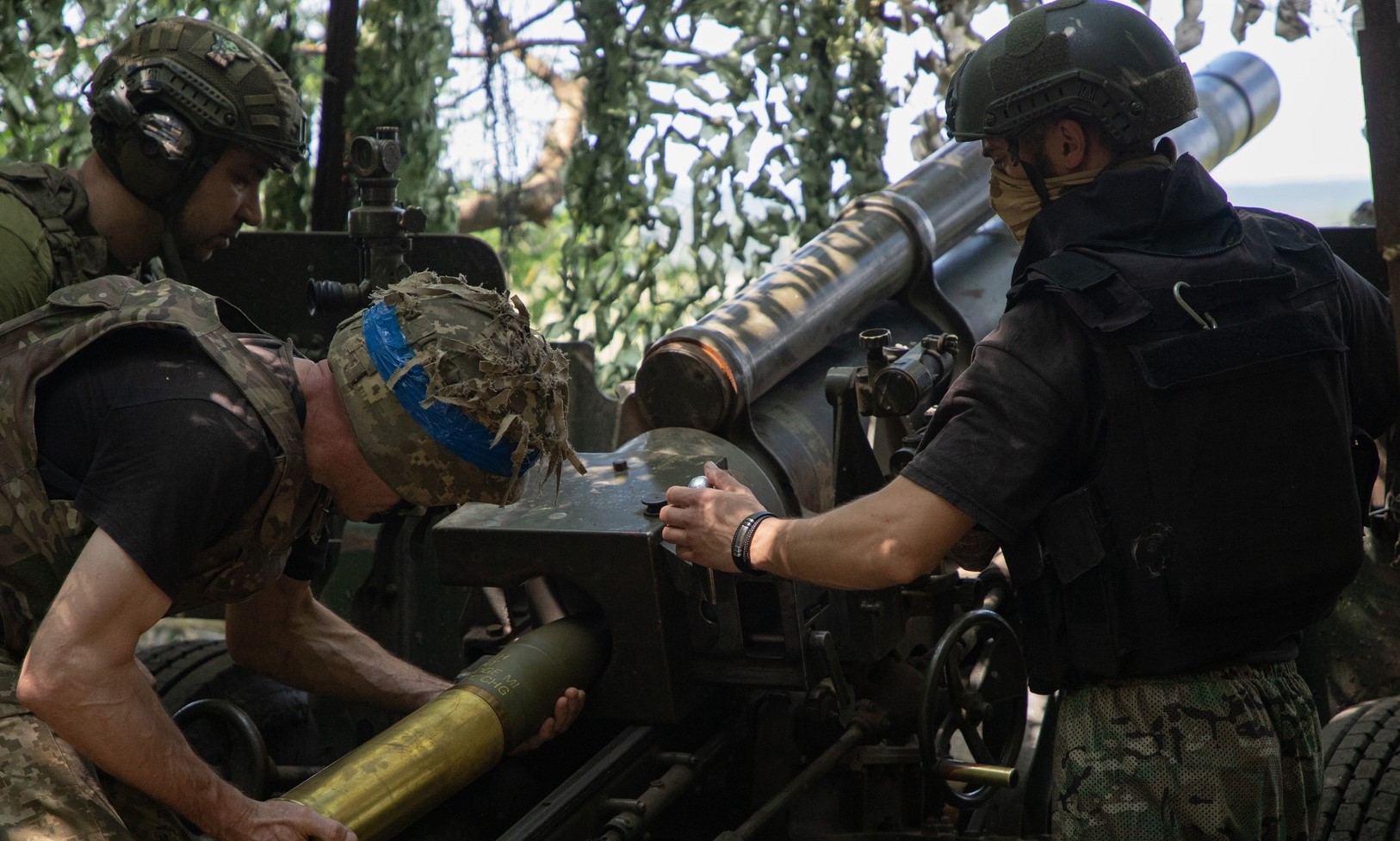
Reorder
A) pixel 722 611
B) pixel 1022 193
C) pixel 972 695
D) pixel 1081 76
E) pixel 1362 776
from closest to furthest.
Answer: pixel 1081 76 < pixel 1022 193 < pixel 722 611 < pixel 972 695 < pixel 1362 776

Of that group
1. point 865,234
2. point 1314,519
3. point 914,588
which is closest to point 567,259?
point 865,234

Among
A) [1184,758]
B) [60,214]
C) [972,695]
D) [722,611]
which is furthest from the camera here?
[60,214]

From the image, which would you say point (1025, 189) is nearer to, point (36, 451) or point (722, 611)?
point (722, 611)

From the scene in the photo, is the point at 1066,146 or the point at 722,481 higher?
the point at 1066,146

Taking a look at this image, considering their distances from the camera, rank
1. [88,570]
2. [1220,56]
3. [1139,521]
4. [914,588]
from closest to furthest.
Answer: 1. [88,570]
2. [1139,521]
3. [914,588]
4. [1220,56]

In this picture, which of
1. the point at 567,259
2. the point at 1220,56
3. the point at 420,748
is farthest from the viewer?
the point at 567,259

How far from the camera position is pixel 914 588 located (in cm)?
346

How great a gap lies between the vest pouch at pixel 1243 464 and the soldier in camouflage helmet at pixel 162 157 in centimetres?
243

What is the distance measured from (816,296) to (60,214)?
1994mm

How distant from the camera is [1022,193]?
275 centimetres

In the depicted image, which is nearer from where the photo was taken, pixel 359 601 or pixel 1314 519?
pixel 1314 519

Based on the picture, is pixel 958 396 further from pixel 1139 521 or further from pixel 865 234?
pixel 865 234

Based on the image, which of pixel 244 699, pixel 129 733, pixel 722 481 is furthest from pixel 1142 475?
pixel 244 699

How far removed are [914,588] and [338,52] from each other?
4.02 m
